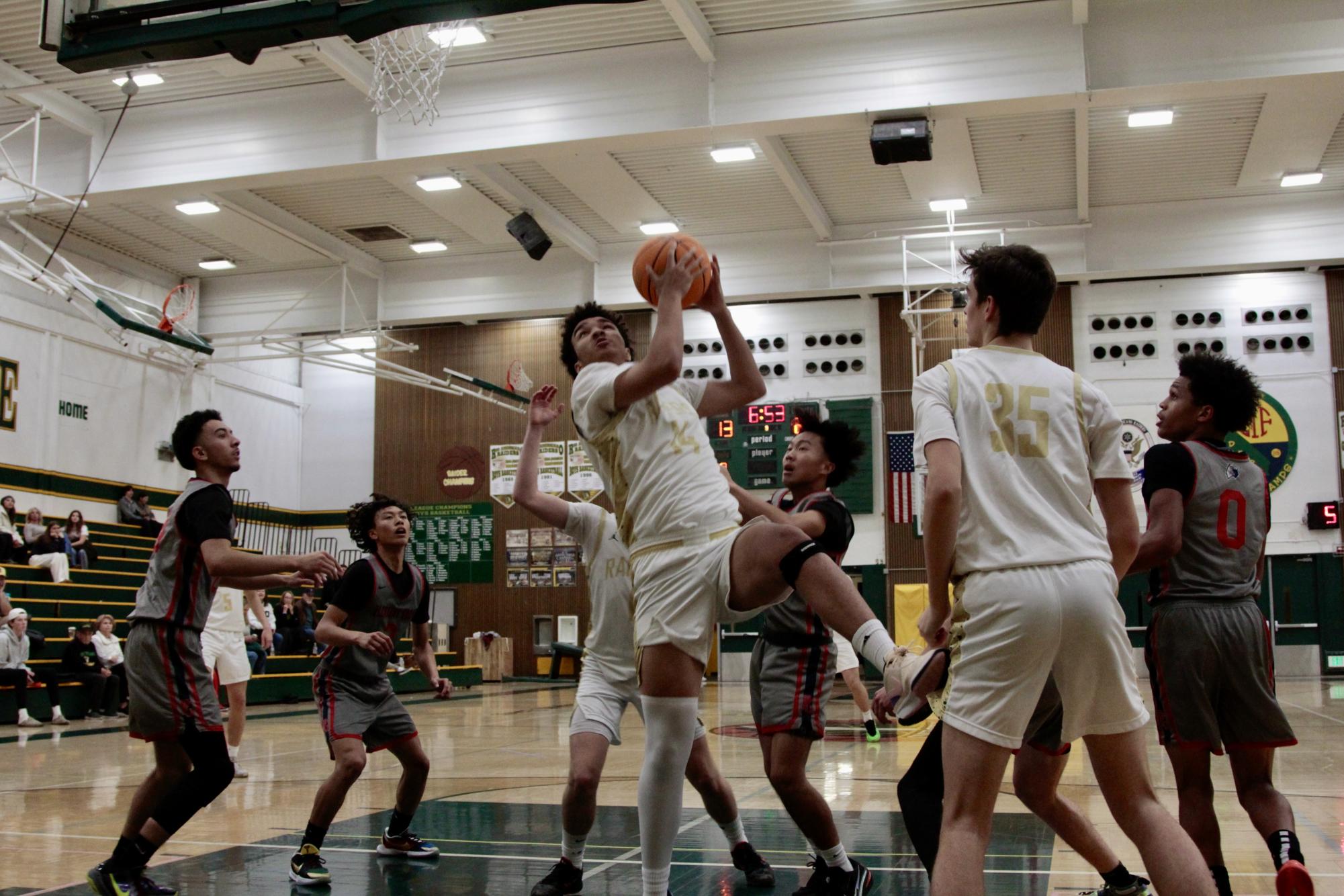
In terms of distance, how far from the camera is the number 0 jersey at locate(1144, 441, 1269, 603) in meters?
3.98

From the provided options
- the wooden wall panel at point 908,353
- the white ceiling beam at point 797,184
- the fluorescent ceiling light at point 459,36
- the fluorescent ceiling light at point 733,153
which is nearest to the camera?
the fluorescent ceiling light at point 459,36

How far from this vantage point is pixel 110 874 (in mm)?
4340

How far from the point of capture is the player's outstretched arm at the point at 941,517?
2.78 meters

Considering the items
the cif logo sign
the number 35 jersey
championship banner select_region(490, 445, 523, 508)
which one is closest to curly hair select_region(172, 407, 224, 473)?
the number 35 jersey

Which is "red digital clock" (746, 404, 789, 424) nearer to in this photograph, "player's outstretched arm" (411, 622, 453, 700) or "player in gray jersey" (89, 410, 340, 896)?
"player's outstretched arm" (411, 622, 453, 700)

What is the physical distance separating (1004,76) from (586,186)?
7.41m

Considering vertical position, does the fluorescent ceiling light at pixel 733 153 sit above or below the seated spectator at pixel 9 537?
above

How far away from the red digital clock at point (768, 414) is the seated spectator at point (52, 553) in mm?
11403

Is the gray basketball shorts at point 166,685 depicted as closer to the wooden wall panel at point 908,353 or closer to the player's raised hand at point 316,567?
the player's raised hand at point 316,567

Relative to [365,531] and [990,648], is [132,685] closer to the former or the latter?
[365,531]

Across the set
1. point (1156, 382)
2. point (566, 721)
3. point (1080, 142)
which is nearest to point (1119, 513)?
point (566, 721)

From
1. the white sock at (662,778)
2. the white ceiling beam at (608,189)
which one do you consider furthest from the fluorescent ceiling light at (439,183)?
the white sock at (662,778)

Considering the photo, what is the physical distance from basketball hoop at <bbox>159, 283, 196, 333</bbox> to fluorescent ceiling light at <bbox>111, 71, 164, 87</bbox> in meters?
3.86

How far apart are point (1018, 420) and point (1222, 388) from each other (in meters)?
1.67
